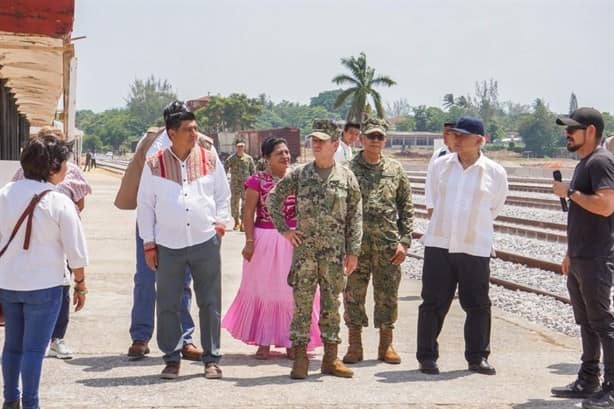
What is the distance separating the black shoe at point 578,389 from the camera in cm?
698

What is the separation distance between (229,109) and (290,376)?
140 m

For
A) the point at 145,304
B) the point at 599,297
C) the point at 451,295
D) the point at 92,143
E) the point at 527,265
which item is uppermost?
the point at 599,297

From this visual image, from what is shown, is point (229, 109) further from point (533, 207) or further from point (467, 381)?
point (467, 381)

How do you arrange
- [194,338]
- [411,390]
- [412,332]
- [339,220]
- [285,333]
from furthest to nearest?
[412,332] < [194,338] < [285,333] < [339,220] < [411,390]

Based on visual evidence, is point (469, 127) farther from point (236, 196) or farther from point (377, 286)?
point (236, 196)

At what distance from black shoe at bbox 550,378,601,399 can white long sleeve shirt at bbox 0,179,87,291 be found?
3.36 metres

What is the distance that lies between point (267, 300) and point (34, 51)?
10.8ft

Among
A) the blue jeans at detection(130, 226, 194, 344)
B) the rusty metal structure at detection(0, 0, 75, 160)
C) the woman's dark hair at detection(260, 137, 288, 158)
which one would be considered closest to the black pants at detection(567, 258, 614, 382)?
the woman's dark hair at detection(260, 137, 288, 158)

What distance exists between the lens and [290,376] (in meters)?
7.43

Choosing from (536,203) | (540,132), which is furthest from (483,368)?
(540,132)

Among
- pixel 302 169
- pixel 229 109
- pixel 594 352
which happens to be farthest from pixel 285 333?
pixel 229 109

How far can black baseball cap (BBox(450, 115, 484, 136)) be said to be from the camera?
25.5 ft

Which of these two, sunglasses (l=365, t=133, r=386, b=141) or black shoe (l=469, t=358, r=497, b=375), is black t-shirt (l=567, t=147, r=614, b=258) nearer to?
black shoe (l=469, t=358, r=497, b=375)

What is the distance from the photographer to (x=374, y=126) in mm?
8203
